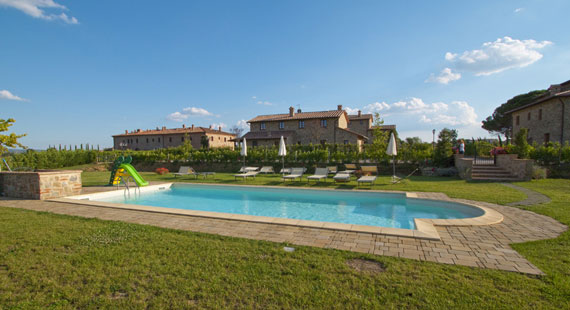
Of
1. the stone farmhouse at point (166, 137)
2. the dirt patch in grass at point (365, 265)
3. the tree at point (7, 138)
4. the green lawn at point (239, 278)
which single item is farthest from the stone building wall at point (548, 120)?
the stone farmhouse at point (166, 137)

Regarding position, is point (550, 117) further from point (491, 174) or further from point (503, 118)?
point (503, 118)

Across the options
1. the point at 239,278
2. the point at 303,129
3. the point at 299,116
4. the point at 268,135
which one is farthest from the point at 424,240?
the point at 299,116

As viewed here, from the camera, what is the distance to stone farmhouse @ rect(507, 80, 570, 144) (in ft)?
68.1

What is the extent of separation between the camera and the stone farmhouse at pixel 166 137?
168ft

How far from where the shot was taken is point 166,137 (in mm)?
52625

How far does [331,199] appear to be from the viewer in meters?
10.5

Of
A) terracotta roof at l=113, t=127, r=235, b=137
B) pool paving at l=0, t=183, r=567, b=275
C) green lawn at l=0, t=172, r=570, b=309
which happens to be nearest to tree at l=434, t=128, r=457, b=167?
pool paving at l=0, t=183, r=567, b=275

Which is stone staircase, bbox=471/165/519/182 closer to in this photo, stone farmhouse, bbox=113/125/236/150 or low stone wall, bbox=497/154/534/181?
low stone wall, bbox=497/154/534/181

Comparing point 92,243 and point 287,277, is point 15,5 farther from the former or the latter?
point 287,277

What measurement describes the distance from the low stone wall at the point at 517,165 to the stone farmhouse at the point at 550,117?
40.0 ft

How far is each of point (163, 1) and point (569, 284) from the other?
51.8 feet

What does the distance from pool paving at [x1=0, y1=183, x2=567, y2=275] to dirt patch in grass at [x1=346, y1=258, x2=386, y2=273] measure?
1.08 feet

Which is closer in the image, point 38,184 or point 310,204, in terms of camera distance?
point 38,184

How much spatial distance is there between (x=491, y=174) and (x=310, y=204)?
10.6 m
